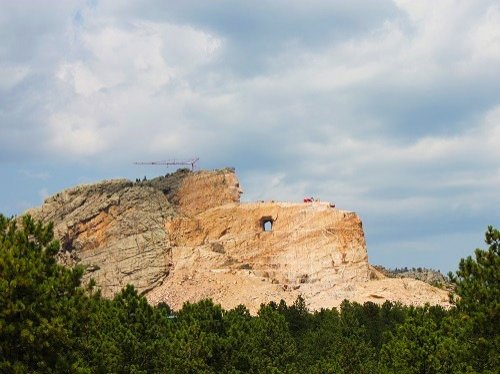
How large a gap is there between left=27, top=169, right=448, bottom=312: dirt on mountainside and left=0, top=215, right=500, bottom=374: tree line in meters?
59.8

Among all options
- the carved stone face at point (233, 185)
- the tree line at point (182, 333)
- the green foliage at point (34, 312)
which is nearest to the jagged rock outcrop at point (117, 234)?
the carved stone face at point (233, 185)

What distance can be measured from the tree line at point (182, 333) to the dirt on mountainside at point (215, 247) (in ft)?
196

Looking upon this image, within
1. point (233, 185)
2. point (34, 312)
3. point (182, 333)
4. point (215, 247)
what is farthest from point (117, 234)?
point (34, 312)

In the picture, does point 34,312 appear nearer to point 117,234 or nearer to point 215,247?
point 215,247

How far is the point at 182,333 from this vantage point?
153ft

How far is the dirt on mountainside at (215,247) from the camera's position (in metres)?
125

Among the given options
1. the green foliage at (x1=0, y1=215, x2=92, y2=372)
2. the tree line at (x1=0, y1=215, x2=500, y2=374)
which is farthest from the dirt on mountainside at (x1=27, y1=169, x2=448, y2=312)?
the green foliage at (x1=0, y1=215, x2=92, y2=372)

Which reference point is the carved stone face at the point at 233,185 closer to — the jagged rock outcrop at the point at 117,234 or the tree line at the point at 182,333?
the jagged rock outcrop at the point at 117,234

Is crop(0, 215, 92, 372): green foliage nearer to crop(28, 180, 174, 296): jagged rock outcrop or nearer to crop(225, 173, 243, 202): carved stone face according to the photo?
crop(28, 180, 174, 296): jagged rock outcrop

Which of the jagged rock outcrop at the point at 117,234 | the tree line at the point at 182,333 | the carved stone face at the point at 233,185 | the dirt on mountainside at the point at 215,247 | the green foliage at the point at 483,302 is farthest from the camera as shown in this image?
the carved stone face at the point at 233,185

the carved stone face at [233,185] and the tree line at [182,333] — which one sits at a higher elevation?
the carved stone face at [233,185]

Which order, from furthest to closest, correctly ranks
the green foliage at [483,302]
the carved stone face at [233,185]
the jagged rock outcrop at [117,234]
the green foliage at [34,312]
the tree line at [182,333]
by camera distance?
1. the carved stone face at [233,185]
2. the jagged rock outcrop at [117,234]
3. the green foliage at [483,302]
4. the tree line at [182,333]
5. the green foliage at [34,312]

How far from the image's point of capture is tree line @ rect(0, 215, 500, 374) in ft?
99.7

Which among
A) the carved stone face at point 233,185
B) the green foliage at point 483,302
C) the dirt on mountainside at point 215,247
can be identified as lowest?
the green foliage at point 483,302
